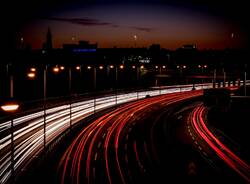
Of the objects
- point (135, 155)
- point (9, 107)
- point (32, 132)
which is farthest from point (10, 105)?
point (32, 132)

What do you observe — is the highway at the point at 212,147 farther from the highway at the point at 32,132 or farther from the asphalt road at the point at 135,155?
the highway at the point at 32,132

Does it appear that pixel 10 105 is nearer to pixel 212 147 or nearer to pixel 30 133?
pixel 30 133

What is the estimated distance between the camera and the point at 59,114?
178ft

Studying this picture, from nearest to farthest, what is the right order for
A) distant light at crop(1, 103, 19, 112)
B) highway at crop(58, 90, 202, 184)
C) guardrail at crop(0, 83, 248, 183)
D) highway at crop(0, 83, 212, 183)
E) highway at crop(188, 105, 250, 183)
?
1. distant light at crop(1, 103, 19, 112)
2. guardrail at crop(0, 83, 248, 183)
3. highway at crop(58, 90, 202, 184)
4. highway at crop(0, 83, 212, 183)
5. highway at crop(188, 105, 250, 183)

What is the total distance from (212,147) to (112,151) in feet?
37.7

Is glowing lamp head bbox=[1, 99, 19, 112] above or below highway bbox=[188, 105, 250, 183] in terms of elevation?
above

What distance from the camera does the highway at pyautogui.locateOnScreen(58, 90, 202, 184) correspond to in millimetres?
30406

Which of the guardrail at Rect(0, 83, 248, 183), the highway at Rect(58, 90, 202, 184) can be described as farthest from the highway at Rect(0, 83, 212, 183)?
the highway at Rect(58, 90, 202, 184)

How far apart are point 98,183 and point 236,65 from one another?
5252 cm

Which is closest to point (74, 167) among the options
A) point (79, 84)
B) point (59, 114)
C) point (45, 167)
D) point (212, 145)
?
point (45, 167)

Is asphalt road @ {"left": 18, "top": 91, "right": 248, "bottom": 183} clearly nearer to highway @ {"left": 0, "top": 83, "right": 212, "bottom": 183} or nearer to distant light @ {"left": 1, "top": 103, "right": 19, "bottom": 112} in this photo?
highway @ {"left": 0, "top": 83, "right": 212, "bottom": 183}

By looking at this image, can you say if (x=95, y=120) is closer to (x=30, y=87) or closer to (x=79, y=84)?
(x=30, y=87)

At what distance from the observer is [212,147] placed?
130 ft

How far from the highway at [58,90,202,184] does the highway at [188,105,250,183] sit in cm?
552
